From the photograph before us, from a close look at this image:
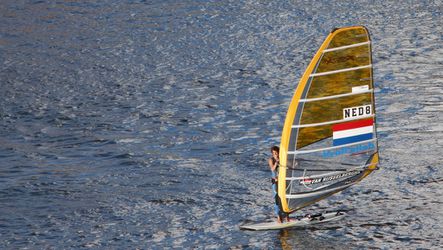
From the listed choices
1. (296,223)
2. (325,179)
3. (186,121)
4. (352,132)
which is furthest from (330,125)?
(186,121)

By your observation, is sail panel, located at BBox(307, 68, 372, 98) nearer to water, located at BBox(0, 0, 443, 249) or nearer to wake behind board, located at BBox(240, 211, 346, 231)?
wake behind board, located at BBox(240, 211, 346, 231)

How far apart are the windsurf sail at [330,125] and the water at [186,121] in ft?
4.00

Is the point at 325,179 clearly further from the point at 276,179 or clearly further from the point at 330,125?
the point at 330,125

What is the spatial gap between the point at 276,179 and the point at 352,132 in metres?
2.21

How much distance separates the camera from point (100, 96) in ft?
127

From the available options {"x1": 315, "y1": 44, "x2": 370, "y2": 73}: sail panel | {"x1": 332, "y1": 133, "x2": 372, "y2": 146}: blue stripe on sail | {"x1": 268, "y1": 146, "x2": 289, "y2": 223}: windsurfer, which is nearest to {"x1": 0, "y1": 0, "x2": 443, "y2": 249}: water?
{"x1": 268, "y1": 146, "x2": 289, "y2": 223}: windsurfer

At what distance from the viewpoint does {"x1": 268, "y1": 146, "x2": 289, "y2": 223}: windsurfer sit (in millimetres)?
24328

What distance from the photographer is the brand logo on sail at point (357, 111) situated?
24438mm

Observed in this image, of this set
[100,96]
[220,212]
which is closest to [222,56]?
[100,96]

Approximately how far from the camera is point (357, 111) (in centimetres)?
2458

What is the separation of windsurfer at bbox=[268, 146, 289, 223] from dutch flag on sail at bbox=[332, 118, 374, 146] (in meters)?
1.49

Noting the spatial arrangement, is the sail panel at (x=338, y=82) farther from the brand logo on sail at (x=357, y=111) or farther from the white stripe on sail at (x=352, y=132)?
the white stripe on sail at (x=352, y=132)

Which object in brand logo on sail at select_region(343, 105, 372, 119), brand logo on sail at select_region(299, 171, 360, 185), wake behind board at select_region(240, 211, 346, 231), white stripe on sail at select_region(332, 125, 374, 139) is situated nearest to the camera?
brand logo on sail at select_region(343, 105, 372, 119)

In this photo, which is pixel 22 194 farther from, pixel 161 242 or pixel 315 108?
pixel 315 108
